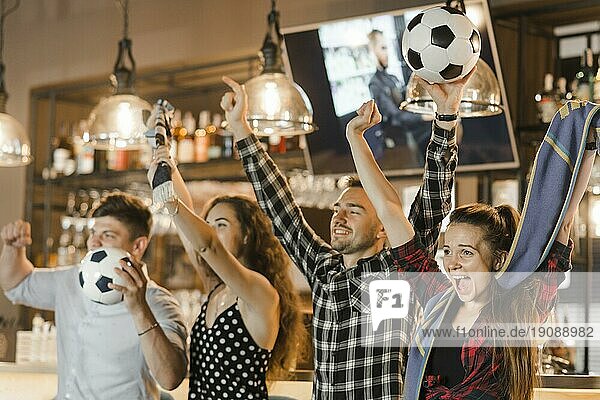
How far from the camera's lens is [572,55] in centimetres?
445

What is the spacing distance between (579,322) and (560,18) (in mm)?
1669

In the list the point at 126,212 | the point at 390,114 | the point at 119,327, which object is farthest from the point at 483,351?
the point at 390,114

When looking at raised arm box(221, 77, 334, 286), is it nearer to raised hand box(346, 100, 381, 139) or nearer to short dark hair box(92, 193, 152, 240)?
raised hand box(346, 100, 381, 139)

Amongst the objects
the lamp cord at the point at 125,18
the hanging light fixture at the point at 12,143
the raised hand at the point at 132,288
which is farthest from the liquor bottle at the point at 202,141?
the raised hand at the point at 132,288

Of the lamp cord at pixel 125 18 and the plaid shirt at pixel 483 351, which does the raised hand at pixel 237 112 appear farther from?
the lamp cord at pixel 125 18

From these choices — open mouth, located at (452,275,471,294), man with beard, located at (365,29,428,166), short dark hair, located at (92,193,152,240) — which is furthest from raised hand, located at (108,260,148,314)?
man with beard, located at (365,29,428,166)

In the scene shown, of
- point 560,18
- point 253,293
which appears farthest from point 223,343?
point 560,18

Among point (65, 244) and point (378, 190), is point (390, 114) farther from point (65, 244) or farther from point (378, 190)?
point (65, 244)

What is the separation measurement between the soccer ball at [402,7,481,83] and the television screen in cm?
159

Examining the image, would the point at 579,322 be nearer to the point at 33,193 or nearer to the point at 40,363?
the point at 40,363

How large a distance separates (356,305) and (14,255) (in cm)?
128

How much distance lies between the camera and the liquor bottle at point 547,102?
416 cm

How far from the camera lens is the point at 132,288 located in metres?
2.73

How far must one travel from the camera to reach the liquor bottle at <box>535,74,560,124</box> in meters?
4.16
